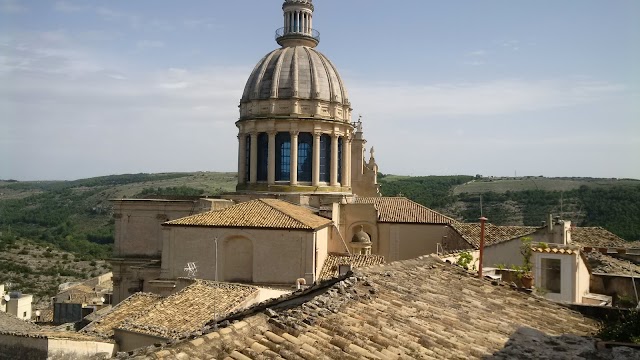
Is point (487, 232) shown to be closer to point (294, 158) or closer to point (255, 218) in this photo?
point (294, 158)

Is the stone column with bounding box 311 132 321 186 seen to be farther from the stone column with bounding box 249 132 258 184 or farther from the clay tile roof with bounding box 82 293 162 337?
the clay tile roof with bounding box 82 293 162 337

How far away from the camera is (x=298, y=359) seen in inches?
228

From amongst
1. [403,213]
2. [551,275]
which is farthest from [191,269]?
[551,275]

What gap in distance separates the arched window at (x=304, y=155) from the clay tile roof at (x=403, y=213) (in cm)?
363

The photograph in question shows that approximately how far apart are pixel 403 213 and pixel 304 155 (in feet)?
21.4

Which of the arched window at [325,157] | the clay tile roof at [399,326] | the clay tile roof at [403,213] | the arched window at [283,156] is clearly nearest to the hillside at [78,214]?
the arched window at [283,156]

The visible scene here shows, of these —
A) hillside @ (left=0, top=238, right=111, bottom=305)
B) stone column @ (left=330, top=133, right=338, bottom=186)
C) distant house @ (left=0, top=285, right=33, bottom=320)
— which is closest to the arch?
stone column @ (left=330, top=133, right=338, bottom=186)

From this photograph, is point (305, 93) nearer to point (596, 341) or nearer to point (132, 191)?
point (596, 341)

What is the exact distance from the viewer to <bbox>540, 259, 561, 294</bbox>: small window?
12227mm

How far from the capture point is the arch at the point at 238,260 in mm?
23438

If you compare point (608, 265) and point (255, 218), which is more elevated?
point (255, 218)

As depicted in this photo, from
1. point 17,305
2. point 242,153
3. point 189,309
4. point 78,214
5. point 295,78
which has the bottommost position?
point 17,305

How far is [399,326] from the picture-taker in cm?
719

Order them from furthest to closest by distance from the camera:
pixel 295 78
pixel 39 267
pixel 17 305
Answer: pixel 39 267 → pixel 17 305 → pixel 295 78
